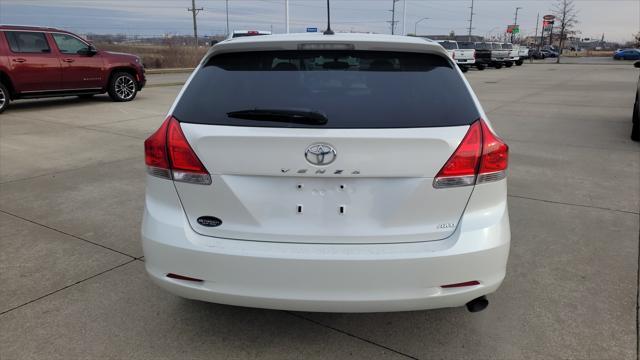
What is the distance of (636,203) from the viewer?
17.2 feet

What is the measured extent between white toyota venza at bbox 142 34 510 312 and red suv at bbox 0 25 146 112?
11230 millimetres

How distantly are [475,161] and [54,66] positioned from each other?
12457 mm

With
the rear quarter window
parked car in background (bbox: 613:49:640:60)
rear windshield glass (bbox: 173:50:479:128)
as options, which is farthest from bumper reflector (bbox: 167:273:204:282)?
parked car in background (bbox: 613:49:640:60)

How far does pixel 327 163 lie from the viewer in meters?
2.29

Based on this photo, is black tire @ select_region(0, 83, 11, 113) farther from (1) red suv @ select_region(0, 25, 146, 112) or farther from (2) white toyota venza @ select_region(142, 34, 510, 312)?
(2) white toyota venza @ select_region(142, 34, 510, 312)

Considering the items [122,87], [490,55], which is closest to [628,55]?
[490,55]

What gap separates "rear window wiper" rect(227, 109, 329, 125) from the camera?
2.36m

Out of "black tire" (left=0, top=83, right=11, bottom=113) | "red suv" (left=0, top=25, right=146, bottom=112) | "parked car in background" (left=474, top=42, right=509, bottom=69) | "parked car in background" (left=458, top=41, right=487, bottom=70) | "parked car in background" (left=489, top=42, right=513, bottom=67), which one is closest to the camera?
"black tire" (left=0, top=83, right=11, bottom=113)

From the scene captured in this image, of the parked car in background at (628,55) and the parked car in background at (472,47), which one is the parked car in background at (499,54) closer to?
the parked car in background at (472,47)

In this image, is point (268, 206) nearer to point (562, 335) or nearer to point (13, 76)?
point (562, 335)

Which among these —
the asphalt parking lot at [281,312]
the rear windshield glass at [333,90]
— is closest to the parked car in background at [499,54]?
the asphalt parking lot at [281,312]

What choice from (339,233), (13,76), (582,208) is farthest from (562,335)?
(13,76)

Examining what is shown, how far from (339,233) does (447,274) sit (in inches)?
21.8

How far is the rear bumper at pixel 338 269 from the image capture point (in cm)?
230
